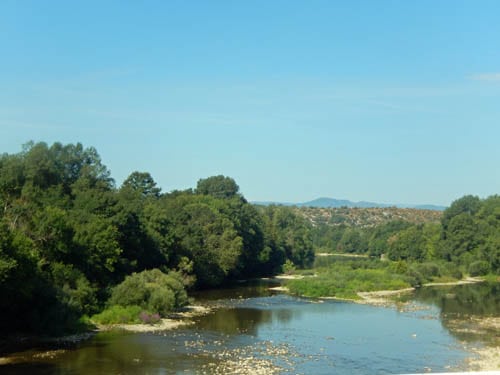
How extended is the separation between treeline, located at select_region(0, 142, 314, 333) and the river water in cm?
446

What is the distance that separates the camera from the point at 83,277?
49938 mm

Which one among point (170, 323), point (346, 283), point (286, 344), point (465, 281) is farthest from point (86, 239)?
point (465, 281)

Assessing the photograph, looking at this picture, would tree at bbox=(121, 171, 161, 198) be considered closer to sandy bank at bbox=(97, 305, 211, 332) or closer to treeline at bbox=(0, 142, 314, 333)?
treeline at bbox=(0, 142, 314, 333)

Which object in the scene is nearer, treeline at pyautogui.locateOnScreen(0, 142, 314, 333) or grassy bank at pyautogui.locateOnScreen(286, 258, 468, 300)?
treeline at pyautogui.locateOnScreen(0, 142, 314, 333)

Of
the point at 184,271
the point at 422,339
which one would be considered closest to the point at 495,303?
the point at 422,339

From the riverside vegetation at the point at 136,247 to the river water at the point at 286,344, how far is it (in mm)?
4446

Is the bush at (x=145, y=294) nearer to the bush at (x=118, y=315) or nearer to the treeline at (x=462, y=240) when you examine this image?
the bush at (x=118, y=315)

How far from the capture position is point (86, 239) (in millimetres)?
52219

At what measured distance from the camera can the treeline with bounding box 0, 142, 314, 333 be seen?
42.4 m

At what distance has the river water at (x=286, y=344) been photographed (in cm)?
3622

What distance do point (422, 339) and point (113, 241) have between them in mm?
26121

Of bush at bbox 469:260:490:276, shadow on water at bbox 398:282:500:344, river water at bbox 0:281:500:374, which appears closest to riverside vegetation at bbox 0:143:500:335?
bush at bbox 469:260:490:276

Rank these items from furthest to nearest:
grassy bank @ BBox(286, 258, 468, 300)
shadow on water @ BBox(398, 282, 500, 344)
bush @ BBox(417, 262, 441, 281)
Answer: bush @ BBox(417, 262, 441, 281)
grassy bank @ BBox(286, 258, 468, 300)
shadow on water @ BBox(398, 282, 500, 344)

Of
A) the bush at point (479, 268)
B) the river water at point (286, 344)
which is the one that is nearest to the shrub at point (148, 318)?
the river water at point (286, 344)
